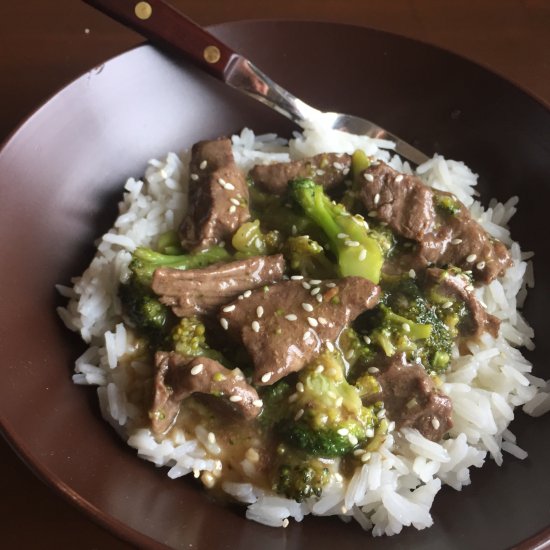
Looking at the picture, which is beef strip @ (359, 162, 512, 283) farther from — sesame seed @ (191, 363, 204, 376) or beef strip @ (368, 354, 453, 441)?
sesame seed @ (191, 363, 204, 376)

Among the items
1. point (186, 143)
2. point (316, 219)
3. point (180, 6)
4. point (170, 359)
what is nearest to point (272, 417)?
point (170, 359)

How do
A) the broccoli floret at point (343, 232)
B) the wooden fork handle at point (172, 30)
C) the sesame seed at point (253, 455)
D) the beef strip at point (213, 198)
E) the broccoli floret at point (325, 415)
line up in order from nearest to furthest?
1. the broccoli floret at point (325, 415)
2. the sesame seed at point (253, 455)
3. the broccoli floret at point (343, 232)
4. the beef strip at point (213, 198)
5. the wooden fork handle at point (172, 30)

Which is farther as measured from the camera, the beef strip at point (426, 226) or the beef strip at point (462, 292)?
the beef strip at point (426, 226)

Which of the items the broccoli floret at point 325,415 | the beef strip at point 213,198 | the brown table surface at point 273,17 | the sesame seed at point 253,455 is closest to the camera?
the broccoli floret at point 325,415

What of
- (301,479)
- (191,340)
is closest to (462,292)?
(301,479)

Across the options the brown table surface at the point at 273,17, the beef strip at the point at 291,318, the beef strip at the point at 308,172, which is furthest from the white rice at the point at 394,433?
the brown table surface at the point at 273,17

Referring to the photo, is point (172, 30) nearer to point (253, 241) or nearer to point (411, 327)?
point (253, 241)

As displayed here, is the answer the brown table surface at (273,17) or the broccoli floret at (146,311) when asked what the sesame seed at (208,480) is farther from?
the brown table surface at (273,17)
